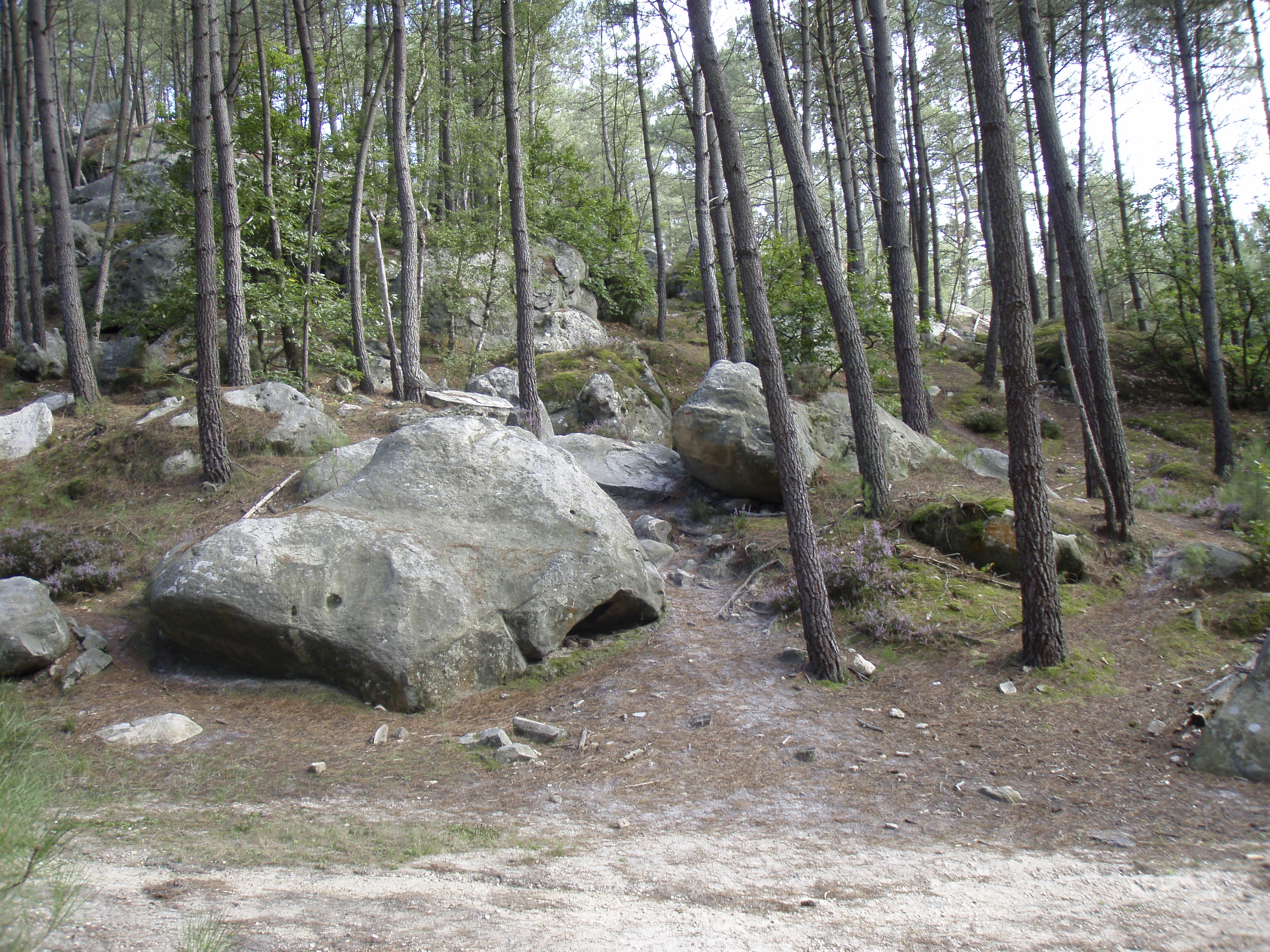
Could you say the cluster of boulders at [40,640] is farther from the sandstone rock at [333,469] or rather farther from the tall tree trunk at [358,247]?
the tall tree trunk at [358,247]

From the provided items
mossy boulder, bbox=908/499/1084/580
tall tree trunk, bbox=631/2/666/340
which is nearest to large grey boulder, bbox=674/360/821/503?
mossy boulder, bbox=908/499/1084/580

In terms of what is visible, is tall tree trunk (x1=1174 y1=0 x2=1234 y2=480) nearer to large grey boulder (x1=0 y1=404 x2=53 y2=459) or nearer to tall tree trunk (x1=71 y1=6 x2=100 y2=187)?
large grey boulder (x1=0 y1=404 x2=53 y2=459)

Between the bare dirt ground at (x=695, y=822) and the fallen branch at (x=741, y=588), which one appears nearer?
the bare dirt ground at (x=695, y=822)

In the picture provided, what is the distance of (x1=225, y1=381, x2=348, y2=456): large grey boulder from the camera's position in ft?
33.7

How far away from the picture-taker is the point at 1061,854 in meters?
3.60

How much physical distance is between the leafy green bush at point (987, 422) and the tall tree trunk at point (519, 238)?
9.56 meters

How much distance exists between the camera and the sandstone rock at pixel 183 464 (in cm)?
949

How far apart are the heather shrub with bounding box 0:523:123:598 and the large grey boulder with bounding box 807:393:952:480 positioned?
8.72 meters

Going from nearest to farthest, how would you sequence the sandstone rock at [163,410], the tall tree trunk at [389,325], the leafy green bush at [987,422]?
1. the sandstone rock at [163,410]
2. the tall tree trunk at [389,325]
3. the leafy green bush at [987,422]

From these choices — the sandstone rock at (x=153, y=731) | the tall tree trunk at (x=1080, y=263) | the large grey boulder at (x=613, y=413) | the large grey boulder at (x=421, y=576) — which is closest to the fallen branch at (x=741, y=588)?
the large grey boulder at (x=421, y=576)

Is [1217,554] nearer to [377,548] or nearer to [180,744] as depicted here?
[377,548]

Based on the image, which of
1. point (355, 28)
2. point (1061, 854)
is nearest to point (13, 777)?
point (1061, 854)

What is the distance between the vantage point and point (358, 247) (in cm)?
1507

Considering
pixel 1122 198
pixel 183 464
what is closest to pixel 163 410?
pixel 183 464
